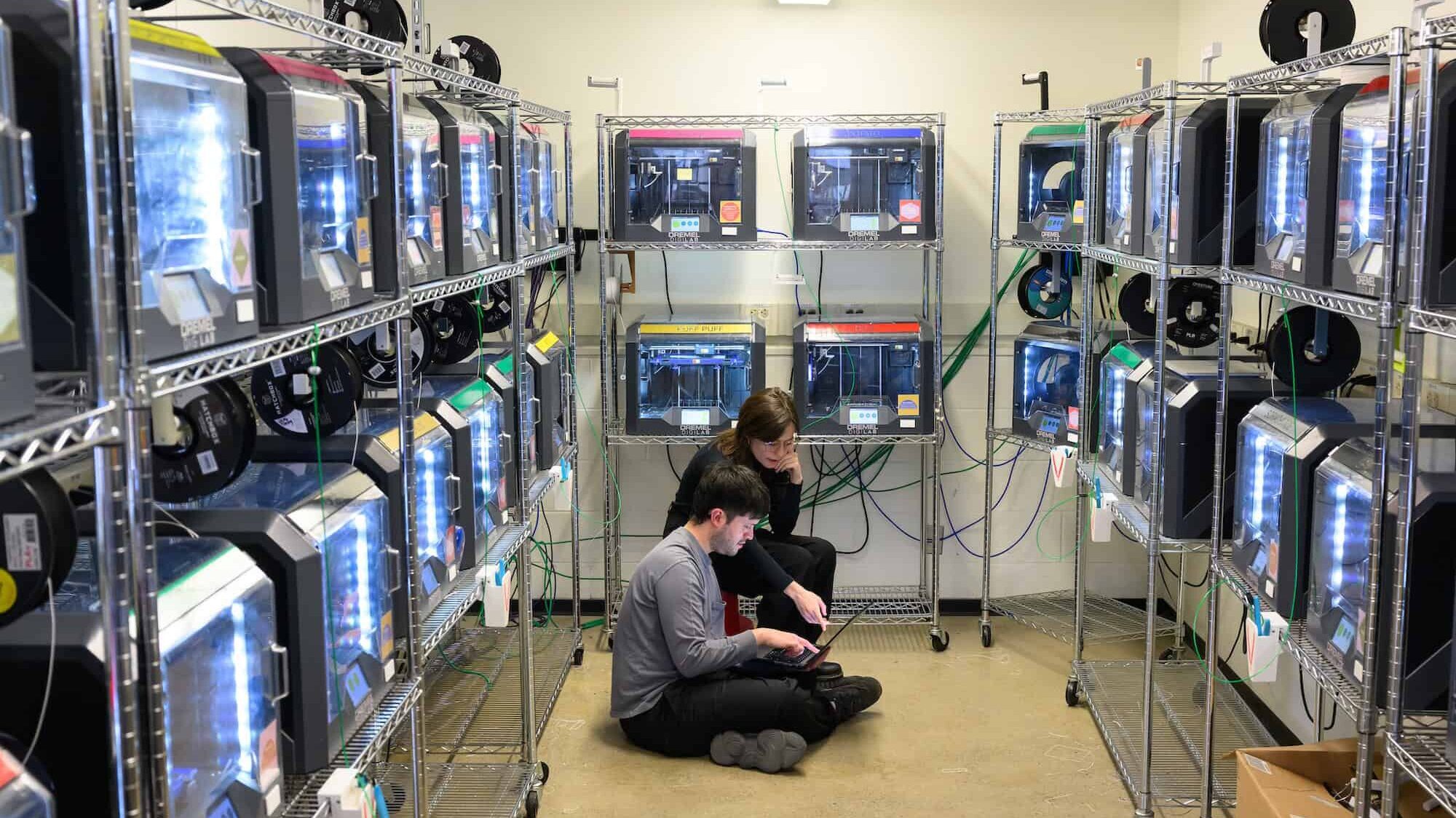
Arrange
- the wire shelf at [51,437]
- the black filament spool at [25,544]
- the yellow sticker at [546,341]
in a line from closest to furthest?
the wire shelf at [51,437] < the black filament spool at [25,544] < the yellow sticker at [546,341]

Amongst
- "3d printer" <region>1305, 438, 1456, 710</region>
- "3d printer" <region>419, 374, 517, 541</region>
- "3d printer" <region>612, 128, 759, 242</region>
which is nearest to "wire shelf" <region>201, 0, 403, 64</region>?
"3d printer" <region>419, 374, 517, 541</region>

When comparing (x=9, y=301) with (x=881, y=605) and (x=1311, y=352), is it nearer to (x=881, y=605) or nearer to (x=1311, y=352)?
(x=1311, y=352)

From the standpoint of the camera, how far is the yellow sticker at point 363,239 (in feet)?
7.29

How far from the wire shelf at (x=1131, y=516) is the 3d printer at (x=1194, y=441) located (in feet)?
0.09

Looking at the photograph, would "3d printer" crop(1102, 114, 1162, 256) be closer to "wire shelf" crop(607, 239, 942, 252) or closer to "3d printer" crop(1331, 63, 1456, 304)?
"wire shelf" crop(607, 239, 942, 252)

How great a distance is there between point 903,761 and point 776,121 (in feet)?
7.20

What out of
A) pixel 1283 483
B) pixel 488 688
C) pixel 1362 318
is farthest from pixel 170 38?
pixel 488 688

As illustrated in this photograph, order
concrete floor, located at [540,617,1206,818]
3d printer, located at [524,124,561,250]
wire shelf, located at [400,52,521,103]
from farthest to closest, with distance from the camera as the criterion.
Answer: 3d printer, located at [524,124,561,250], concrete floor, located at [540,617,1206,818], wire shelf, located at [400,52,521,103]

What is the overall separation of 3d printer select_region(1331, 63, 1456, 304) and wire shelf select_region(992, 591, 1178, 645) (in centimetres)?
260

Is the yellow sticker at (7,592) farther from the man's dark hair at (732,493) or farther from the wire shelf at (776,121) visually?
the wire shelf at (776,121)

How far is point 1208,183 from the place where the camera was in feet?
10.3

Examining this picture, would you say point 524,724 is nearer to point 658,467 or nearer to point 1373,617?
point 658,467

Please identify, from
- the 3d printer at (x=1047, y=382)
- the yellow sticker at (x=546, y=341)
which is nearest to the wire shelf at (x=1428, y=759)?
the 3d printer at (x=1047, y=382)

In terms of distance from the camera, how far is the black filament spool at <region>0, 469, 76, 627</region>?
54.8 inches
